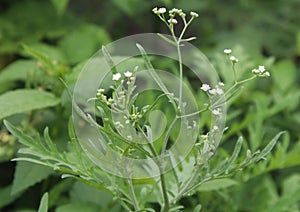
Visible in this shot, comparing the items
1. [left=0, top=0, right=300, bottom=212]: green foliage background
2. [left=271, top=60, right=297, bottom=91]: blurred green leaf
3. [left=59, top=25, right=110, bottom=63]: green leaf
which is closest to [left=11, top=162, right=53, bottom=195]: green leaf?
[left=0, top=0, right=300, bottom=212]: green foliage background

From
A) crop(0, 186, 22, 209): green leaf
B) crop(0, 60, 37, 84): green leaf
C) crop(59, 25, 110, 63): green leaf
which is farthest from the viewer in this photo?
crop(59, 25, 110, 63): green leaf

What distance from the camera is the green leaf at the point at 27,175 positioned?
122 cm

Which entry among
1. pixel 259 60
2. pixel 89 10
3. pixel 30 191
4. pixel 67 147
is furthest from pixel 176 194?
pixel 89 10

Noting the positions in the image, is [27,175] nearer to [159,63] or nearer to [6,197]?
[6,197]

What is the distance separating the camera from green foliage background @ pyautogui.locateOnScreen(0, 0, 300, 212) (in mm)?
1294

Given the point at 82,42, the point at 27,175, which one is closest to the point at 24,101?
the point at 27,175

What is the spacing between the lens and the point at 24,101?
4.09ft

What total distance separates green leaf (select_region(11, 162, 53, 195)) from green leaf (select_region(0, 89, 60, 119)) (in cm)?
12

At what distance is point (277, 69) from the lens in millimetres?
1981

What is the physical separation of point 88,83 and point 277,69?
93cm

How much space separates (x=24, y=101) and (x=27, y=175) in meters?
0.15

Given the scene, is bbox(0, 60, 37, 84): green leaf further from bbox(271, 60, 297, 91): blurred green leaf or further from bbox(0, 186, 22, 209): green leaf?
bbox(271, 60, 297, 91): blurred green leaf

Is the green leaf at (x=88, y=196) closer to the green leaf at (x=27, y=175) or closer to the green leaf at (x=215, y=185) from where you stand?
the green leaf at (x=27, y=175)

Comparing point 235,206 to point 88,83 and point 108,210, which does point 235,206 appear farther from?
point 88,83
